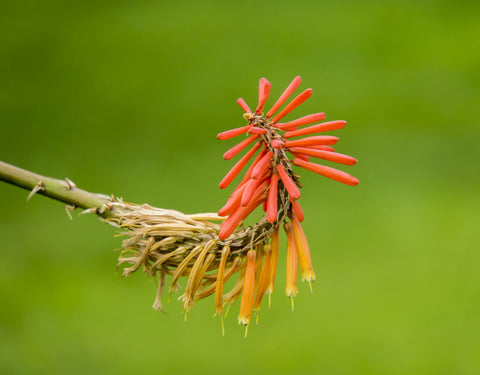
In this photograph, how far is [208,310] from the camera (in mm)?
1363

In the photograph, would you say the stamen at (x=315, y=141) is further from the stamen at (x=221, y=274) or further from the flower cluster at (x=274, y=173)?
the stamen at (x=221, y=274)

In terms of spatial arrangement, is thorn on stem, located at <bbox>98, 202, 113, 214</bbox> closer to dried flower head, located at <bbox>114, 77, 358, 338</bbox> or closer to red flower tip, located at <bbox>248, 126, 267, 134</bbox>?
dried flower head, located at <bbox>114, 77, 358, 338</bbox>

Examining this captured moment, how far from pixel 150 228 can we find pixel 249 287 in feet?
0.35

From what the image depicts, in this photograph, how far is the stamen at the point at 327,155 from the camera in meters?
0.40

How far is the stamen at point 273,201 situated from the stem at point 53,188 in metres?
0.16

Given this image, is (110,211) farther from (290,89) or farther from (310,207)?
(310,207)

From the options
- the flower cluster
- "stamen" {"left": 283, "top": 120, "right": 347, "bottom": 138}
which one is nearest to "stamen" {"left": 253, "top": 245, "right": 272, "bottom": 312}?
the flower cluster

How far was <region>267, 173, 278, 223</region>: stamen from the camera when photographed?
1.34 feet

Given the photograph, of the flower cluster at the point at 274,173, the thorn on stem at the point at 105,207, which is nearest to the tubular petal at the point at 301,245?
the flower cluster at the point at 274,173

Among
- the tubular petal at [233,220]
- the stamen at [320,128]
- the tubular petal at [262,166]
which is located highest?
the stamen at [320,128]

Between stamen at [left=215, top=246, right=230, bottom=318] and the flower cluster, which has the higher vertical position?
the flower cluster

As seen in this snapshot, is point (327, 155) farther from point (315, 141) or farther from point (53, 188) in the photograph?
point (53, 188)

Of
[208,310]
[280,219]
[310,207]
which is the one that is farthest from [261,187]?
[310,207]

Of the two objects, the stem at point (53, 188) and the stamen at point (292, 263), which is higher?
the stem at point (53, 188)
